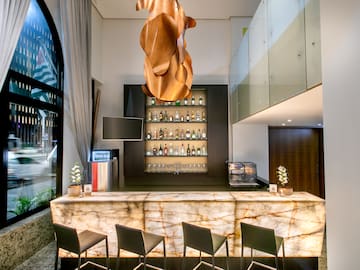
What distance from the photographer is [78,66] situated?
3727mm

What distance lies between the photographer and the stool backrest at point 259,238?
2.00 m

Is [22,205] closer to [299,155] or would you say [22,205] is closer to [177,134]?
[177,134]

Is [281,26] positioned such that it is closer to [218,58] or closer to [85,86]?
[218,58]

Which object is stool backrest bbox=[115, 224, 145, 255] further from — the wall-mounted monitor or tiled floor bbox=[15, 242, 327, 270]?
the wall-mounted monitor

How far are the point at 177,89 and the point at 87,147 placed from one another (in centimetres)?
277

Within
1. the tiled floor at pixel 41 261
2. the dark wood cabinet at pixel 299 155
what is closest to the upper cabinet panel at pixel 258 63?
the dark wood cabinet at pixel 299 155

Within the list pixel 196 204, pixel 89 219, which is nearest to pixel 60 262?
pixel 89 219

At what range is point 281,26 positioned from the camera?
2217 millimetres

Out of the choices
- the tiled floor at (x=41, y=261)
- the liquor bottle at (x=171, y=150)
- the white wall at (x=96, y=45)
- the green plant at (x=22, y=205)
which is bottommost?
the tiled floor at (x=41, y=261)

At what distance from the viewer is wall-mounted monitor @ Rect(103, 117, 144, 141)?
13.5ft

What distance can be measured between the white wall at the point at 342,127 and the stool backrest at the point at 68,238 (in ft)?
6.71

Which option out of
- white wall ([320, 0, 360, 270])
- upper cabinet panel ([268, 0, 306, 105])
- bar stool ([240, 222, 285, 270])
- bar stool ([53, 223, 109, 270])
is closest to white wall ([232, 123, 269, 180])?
upper cabinet panel ([268, 0, 306, 105])

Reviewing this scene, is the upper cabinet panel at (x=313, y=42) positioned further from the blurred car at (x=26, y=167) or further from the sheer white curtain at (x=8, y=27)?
the blurred car at (x=26, y=167)

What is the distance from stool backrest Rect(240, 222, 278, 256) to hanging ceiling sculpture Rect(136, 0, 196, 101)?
1510 millimetres
